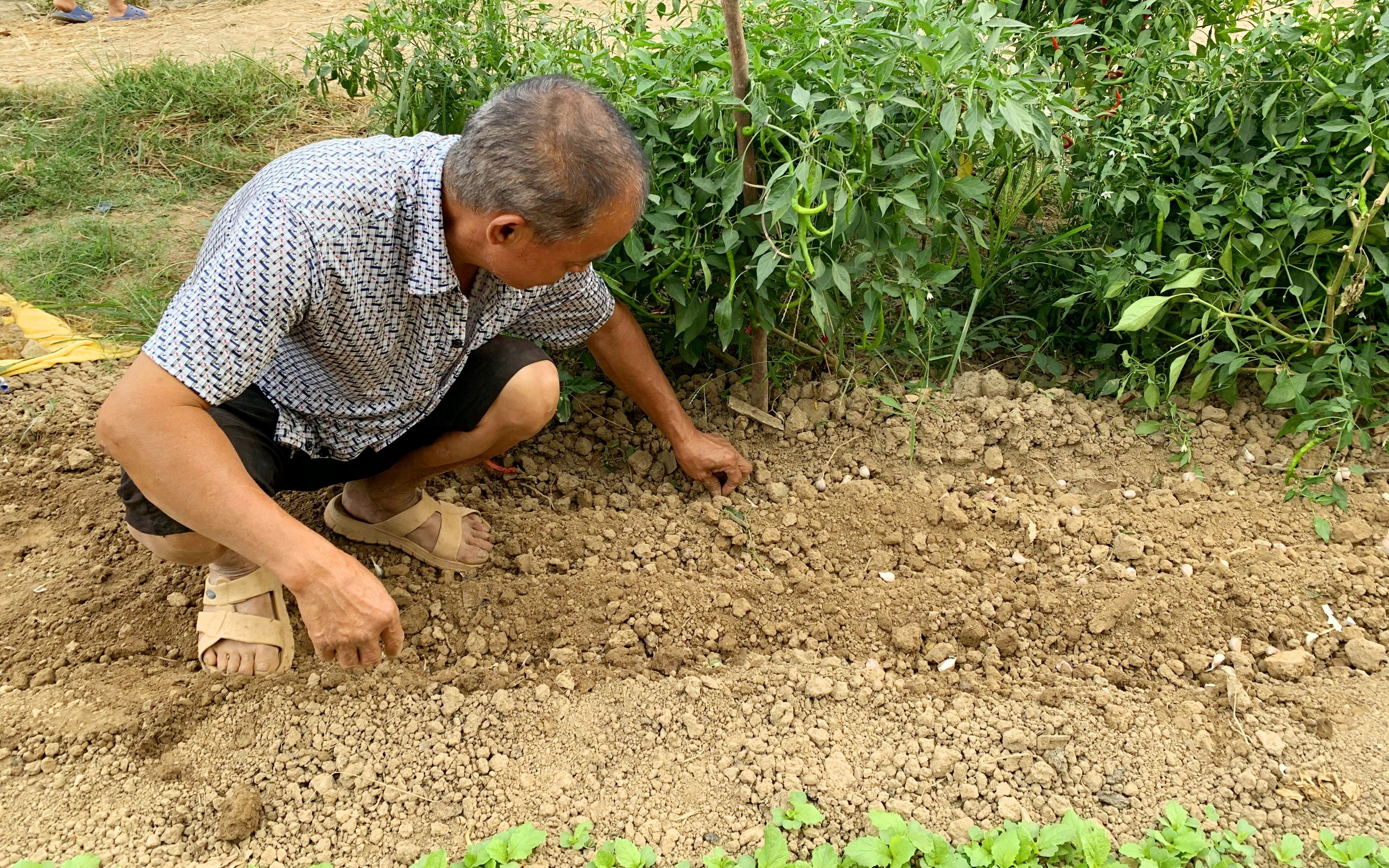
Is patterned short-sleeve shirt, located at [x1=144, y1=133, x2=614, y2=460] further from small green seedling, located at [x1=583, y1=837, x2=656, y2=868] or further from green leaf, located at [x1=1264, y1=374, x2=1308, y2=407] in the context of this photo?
green leaf, located at [x1=1264, y1=374, x2=1308, y2=407]

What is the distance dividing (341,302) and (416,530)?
0.75 meters

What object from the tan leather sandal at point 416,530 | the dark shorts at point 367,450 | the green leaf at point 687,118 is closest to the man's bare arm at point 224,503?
the dark shorts at point 367,450

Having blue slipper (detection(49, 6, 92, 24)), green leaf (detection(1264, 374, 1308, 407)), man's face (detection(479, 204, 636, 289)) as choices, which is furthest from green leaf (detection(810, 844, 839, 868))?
blue slipper (detection(49, 6, 92, 24))

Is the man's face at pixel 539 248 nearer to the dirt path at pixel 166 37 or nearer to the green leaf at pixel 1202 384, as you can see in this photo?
the green leaf at pixel 1202 384

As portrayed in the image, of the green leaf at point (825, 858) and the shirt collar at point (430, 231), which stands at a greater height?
the shirt collar at point (430, 231)

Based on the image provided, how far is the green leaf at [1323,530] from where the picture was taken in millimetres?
2469

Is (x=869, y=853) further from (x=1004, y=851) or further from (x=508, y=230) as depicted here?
(x=508, y=230)

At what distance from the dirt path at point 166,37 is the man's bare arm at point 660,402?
3136 millimetres

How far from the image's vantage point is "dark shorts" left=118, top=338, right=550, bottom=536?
83.9 inches

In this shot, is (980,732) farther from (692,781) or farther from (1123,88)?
(1123,88)

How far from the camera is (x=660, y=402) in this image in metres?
2.58

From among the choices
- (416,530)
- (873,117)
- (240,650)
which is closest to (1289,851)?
(873,117)

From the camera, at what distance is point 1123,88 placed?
2.98 meters

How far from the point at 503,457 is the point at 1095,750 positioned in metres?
1.61
